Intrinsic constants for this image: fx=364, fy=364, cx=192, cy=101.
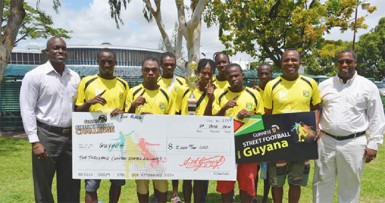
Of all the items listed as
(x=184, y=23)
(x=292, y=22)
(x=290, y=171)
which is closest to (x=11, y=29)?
(x=184, y=23)

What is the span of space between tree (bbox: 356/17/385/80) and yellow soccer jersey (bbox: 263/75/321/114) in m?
45.5

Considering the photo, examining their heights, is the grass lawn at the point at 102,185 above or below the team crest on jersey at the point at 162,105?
below

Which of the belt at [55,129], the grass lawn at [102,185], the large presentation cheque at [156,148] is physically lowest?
the grass lawn at [102,185]

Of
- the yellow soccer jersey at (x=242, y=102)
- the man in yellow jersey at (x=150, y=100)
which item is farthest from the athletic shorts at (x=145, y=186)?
the yellow soccer jersey at (x=242, y=102)

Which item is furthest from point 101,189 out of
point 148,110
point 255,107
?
point 255,107

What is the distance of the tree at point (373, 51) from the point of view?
147 ft

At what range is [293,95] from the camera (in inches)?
166

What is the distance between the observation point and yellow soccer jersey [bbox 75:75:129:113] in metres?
4.15

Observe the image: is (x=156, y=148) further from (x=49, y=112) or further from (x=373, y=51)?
(x=373, y=51)

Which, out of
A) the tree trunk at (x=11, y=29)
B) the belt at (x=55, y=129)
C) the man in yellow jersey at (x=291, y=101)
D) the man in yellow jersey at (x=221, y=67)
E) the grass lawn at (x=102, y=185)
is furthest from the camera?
the tree trunk at (x=11, y=29)

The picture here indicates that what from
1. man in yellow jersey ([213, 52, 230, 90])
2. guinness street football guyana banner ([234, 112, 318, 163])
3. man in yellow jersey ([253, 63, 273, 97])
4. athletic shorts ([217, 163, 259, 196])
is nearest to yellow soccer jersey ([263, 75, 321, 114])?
guinness street football guyana banner ([234, 112, 318, 163])

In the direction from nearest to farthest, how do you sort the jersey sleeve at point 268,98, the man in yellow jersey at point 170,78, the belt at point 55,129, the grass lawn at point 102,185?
the belt at point 55,129
the jersey sleeve at point 268,98
the man in yellow jersey at point 170,78
the grass lawn at point 102,185

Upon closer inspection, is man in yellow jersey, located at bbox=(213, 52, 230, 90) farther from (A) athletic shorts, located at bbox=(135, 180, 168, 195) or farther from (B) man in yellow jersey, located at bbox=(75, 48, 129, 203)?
(A) athletic shorts, located at bbox=(135, 180, 168, 195)

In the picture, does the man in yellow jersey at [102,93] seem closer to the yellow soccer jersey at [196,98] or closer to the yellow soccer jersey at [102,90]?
the yellow soccer jersey at [102,90]
